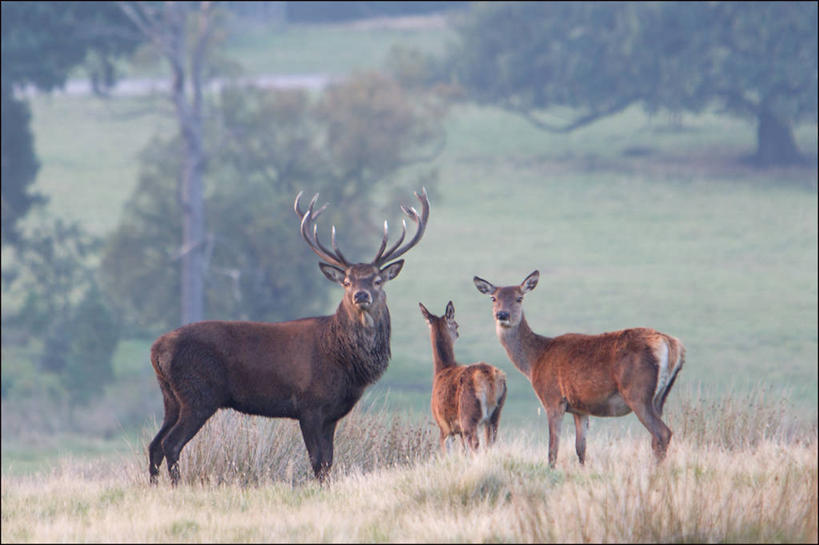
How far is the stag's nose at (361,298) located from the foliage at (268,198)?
19331 millimetres

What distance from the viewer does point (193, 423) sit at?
9.88 meters

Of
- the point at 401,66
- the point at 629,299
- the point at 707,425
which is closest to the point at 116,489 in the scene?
the point at 707,425

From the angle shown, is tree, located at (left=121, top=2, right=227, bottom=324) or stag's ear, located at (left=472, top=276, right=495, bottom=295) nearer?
stag's ear, located at (left=472, top=276, right=495, bottom=295)

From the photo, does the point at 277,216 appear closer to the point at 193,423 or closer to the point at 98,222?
the point at 98,222

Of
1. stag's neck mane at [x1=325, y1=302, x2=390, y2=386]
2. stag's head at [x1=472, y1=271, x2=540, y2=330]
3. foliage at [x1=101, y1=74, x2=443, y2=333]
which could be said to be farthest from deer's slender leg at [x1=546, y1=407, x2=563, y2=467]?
foliage at [x1=101, y1=74, x2=443, y2=333]

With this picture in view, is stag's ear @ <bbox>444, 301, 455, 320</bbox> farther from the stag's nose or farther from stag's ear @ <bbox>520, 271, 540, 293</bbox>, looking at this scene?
the stag's nose

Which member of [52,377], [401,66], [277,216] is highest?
[401,66]

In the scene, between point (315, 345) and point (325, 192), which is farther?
point (325, 192)

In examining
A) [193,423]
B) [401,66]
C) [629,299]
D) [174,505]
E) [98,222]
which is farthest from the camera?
[98,222]

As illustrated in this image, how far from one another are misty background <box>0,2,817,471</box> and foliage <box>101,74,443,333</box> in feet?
0.22

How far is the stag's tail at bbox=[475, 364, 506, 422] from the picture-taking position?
34.0ft

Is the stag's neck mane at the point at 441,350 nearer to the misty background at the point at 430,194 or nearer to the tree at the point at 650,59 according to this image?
the misty background at the point at 430,194

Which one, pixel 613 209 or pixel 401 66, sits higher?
pixel 401 66

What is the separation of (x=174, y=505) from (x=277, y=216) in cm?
2150
